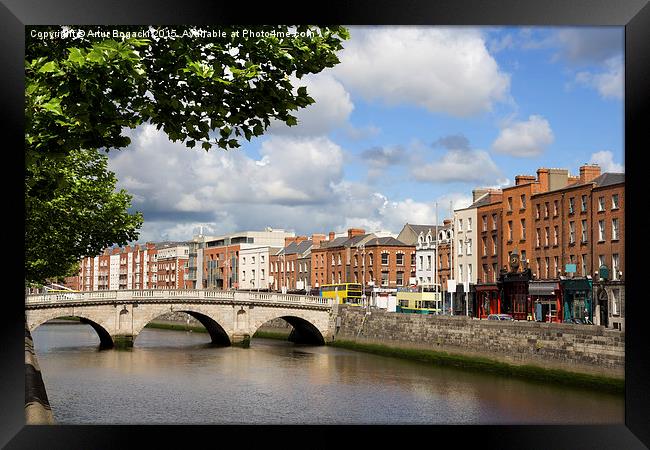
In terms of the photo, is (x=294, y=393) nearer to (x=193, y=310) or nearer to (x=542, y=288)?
(x=542, y=288)

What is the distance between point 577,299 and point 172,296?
21.4 metres

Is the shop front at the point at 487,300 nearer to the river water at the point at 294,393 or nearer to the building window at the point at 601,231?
the river water at the point at 294,393

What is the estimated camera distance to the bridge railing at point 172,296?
4057 cm

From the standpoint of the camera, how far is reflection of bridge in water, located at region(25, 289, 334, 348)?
40.8 meters

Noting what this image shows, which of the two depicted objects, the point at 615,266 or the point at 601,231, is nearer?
the point at 615,266

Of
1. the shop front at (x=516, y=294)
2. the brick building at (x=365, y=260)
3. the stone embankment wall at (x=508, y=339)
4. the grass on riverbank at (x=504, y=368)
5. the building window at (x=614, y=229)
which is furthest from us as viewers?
the brick building at (x=365, y=260)

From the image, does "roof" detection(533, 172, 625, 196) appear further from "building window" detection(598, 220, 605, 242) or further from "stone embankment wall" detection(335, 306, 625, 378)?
"stone embankment wall" detection(335, 306, 625, 378)

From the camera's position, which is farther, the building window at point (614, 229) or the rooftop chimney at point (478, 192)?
the rooftop chimney at point (478, 192)

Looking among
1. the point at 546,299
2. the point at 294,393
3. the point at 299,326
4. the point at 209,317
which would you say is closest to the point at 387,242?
the point at 299,326

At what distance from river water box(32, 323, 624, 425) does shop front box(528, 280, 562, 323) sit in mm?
6284

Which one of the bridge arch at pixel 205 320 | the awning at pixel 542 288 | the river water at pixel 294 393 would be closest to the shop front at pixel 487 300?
the awning at pixel 542 288

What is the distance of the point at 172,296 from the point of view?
44000 mm

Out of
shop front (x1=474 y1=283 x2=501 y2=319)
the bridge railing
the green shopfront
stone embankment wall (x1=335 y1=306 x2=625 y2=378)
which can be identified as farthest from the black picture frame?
the bridge railing
